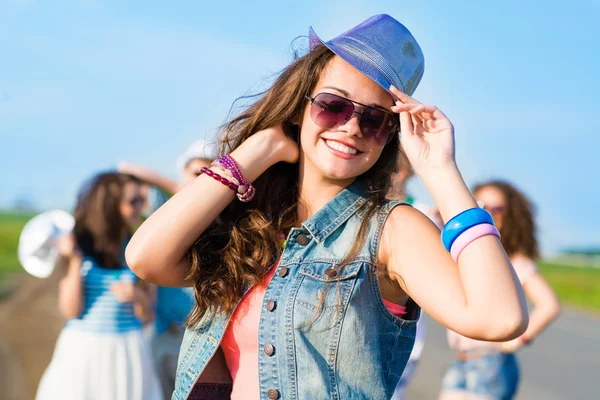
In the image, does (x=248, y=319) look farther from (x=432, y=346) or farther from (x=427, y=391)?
(x=432, y=346)

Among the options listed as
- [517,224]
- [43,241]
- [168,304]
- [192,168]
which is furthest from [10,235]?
[517,224]

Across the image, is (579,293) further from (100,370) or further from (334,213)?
(334,213)

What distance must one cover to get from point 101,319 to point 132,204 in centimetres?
90

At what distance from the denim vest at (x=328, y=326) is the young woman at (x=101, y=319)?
2.83 metres

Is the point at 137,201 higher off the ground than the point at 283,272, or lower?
lower

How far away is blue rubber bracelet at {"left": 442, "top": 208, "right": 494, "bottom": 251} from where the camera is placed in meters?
2.12

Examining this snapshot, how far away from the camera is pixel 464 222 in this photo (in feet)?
6.95

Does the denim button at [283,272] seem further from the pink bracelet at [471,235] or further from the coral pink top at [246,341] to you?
the pink bracelet at [471,235]

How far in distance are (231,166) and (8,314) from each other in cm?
1543

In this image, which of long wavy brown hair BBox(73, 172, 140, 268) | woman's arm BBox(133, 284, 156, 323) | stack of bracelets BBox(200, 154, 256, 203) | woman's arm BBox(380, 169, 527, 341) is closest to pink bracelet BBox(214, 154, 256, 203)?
stack of bracelets BBox(200, 154, 256, 203)

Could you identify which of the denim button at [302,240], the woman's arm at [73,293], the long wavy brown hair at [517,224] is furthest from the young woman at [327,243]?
the long wavy brown hair at [517,224]

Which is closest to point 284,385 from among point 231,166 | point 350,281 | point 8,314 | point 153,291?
point 350,281

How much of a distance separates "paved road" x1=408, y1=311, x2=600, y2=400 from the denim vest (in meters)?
6.18

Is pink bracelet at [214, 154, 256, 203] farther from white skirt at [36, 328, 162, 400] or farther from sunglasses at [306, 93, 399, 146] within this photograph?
white skirt at [36, 328, 162, 400]
